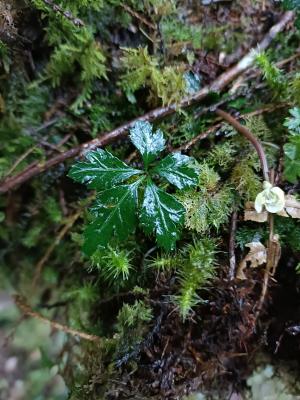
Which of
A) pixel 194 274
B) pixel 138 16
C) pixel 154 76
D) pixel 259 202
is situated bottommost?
pixel 194 274

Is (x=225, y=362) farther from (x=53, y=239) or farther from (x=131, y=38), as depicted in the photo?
(x=131, y=38)

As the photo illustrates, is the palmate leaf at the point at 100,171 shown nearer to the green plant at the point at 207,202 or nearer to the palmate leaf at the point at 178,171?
the palmate leaf at the point at 178,171

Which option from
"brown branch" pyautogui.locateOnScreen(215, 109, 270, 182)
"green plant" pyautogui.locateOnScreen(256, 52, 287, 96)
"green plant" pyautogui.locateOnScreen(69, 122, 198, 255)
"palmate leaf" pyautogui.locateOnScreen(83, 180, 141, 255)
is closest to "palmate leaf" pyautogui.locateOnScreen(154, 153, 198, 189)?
"green plant" pyautogui.locateOnScreen(69, 122, 198, 255)

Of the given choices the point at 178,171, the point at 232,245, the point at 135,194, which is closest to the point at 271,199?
the point at 232,245

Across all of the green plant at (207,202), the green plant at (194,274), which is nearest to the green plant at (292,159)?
the green plant at (207,202)

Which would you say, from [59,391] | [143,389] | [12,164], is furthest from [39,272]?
[59,391]

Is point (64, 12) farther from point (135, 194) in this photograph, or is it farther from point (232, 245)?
point (232, 245)
